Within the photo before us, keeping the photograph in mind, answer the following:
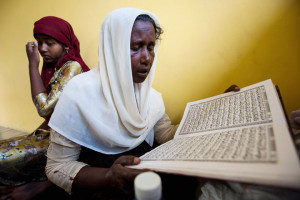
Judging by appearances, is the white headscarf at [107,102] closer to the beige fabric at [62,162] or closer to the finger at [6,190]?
A: the beige fabric at [62,162]

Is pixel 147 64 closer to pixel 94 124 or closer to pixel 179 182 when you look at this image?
pixel 94 124

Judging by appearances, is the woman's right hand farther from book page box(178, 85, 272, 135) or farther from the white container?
the white container

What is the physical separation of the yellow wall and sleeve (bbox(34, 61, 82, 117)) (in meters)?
0.39

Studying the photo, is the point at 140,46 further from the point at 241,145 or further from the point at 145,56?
the point at 241,145

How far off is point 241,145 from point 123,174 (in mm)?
296

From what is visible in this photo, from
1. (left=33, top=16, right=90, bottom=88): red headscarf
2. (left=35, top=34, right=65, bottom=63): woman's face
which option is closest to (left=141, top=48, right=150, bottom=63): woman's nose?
(left=33, top=16, right=90, bottom=88): red headscarf

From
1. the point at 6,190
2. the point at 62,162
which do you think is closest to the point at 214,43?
the point at 62,162

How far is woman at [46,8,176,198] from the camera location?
59 centimetres

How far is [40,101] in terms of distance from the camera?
2.85 ft

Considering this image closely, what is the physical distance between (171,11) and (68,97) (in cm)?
75

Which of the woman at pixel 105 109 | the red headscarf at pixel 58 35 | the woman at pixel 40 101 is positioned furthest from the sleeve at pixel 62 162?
the red headscarf at pixel 58 35

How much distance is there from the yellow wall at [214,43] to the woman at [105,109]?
28 cm

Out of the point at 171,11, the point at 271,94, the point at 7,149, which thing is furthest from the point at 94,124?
the point at 171,11

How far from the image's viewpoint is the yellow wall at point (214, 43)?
29.5 inches
